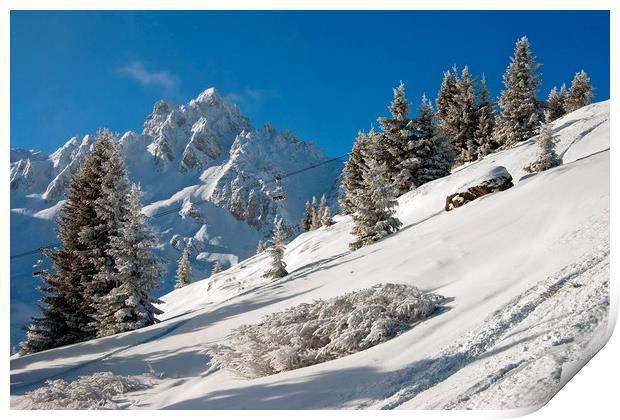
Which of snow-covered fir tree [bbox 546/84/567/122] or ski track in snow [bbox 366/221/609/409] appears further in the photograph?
snow-covered fir tree [bbox 546/84/567/122]

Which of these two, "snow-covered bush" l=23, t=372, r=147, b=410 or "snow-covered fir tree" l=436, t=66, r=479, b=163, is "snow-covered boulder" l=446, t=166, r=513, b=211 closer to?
"snow-covered bush" l=23, t=372, r=147, b=410

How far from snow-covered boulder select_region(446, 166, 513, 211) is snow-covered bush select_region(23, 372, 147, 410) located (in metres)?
14.4

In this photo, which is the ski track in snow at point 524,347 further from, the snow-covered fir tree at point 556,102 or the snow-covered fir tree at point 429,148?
the snow-covered fir tree at point 556,102

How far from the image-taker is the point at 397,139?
3123 centimetres

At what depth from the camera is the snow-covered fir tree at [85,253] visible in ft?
60.0

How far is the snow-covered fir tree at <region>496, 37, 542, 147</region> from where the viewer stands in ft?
111

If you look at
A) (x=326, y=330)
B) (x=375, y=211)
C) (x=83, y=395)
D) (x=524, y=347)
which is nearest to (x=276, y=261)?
(x=375, y=211)

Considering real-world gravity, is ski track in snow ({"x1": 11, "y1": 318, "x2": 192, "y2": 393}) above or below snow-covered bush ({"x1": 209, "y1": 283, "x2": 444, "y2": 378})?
above

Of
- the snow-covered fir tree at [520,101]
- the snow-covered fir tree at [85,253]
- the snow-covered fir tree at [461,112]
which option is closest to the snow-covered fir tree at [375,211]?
the snow-covered fir tree at [85,253]

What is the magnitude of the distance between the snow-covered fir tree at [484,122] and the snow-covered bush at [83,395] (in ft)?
113

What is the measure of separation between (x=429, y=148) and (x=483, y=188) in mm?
13282

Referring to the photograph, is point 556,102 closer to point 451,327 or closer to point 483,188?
point 483,188

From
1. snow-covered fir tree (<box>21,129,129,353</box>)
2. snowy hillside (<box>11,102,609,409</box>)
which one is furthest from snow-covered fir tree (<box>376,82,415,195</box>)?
snow-covered fir tree (<box>21,129,129,353</box>)
